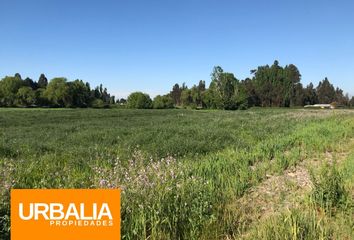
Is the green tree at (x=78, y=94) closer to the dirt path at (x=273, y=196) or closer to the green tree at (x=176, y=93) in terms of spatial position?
the green tree at (x=176, y=93)

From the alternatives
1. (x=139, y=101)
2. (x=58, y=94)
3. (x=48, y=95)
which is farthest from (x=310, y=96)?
(x=48, y=95)

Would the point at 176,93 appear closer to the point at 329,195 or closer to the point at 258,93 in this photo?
the point at 258,93

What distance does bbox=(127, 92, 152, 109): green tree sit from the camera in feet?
369

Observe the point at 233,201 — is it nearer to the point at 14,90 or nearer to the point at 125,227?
the point at 125,227

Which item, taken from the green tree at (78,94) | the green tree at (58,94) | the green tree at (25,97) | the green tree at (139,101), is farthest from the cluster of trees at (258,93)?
the green tree at (25,97)

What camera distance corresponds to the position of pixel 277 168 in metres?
8.54

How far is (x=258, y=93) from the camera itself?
126938 millimetres

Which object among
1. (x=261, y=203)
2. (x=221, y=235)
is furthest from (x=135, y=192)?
(x=261, y=203)

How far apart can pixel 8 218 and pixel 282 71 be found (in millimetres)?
148503

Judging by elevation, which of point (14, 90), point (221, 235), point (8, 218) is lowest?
point (221, 235)

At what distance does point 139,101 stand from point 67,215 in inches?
4364

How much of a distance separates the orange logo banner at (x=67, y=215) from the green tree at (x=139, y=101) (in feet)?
357

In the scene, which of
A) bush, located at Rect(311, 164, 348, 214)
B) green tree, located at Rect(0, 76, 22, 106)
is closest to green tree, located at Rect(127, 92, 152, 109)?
green tree, located at Rect(0, 76, 22, 106)

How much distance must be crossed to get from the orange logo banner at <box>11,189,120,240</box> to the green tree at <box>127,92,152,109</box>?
10885cm
